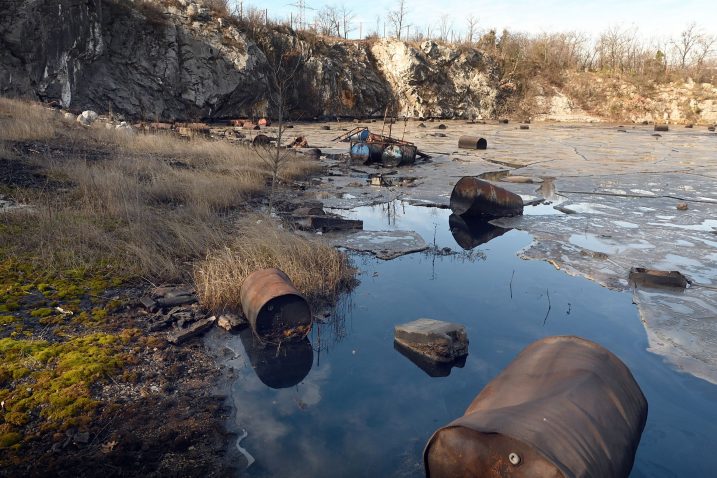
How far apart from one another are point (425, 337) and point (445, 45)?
3669cm

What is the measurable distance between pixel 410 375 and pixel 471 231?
4104mm

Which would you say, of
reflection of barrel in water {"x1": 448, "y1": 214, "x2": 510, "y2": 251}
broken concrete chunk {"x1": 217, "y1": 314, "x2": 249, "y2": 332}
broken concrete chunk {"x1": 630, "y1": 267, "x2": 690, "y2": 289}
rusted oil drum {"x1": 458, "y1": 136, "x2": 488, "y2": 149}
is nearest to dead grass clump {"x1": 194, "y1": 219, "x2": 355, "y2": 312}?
broken concrete chunk {"x1": 217, "y1": 314, "x2": 249, "y2": 332}

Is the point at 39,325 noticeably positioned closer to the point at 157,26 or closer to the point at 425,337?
the point at 425,337

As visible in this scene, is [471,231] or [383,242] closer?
[383,242]

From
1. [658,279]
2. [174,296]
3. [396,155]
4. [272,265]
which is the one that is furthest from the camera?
[396,155]

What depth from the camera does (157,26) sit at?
73.9 ft

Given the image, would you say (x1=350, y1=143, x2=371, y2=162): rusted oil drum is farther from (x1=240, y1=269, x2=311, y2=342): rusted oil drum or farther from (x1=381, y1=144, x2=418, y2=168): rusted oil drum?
(x1=240, y1=269, x2=311, y2=342): rusted oil drum

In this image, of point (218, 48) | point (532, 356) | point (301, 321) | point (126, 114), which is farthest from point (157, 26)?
point (532, 356)

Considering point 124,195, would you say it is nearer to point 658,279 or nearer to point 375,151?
point 658,279

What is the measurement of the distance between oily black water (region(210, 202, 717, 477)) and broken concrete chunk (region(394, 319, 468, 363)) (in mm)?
109

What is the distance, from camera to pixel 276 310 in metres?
3.96

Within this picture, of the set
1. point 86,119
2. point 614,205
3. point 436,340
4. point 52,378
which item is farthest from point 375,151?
point 52,378

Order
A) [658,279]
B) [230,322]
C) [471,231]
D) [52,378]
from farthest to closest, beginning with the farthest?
1. [471,231]
2. [658,279]
3. [230,322]
4. [52,378]

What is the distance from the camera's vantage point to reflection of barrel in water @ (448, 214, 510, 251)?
22.3ft
